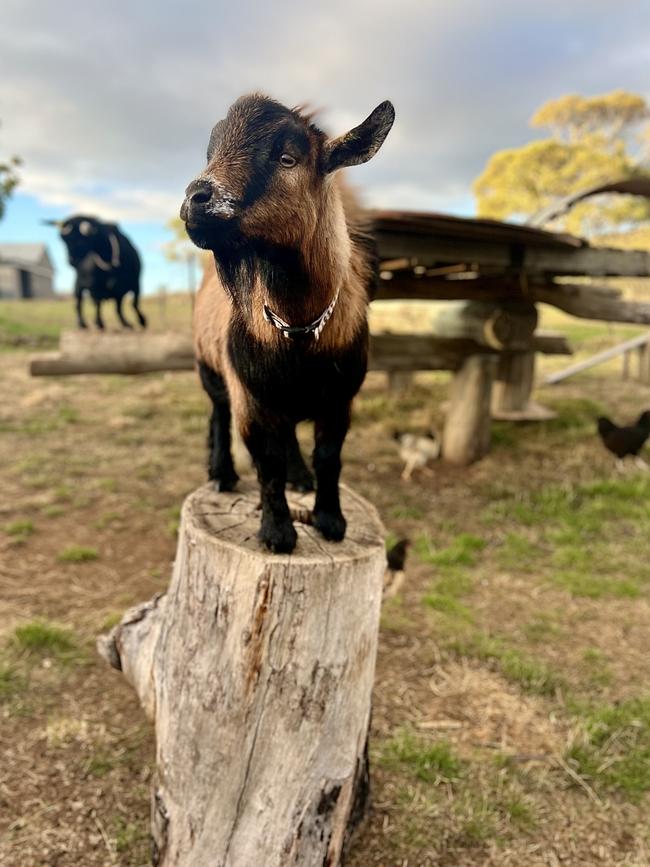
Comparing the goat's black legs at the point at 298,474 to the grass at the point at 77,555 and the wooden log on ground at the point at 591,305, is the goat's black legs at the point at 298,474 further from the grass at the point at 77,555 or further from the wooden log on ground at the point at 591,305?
the wooden log on ground at the point at 591,305

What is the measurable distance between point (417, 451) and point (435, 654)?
3247 mm

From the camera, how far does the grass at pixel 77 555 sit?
4.66 m

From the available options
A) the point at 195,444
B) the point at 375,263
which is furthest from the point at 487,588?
the point at 195,444

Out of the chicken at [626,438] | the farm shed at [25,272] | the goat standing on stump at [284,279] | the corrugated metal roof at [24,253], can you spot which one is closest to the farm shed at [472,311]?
the chicken at [626,438]

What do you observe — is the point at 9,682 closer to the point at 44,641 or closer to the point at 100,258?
the point at 44,641

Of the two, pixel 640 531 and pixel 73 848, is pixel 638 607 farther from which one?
pixel 73 848

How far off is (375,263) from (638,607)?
3.30m

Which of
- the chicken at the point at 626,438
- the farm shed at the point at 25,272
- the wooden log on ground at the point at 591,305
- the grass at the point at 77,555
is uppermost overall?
the farm shed at the point at 25,272

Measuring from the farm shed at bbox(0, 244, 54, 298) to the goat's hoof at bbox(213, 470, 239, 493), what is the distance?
38.5 metres

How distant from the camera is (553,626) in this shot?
398 cm

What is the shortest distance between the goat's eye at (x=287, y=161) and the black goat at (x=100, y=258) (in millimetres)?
4124

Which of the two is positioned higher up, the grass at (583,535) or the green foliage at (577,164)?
the green foliage at (577,164)

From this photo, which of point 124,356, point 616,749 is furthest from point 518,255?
point 616,749

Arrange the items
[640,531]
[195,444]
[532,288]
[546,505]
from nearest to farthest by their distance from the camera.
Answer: [640,531]
[546,505]
[532,288]
[195,444]
